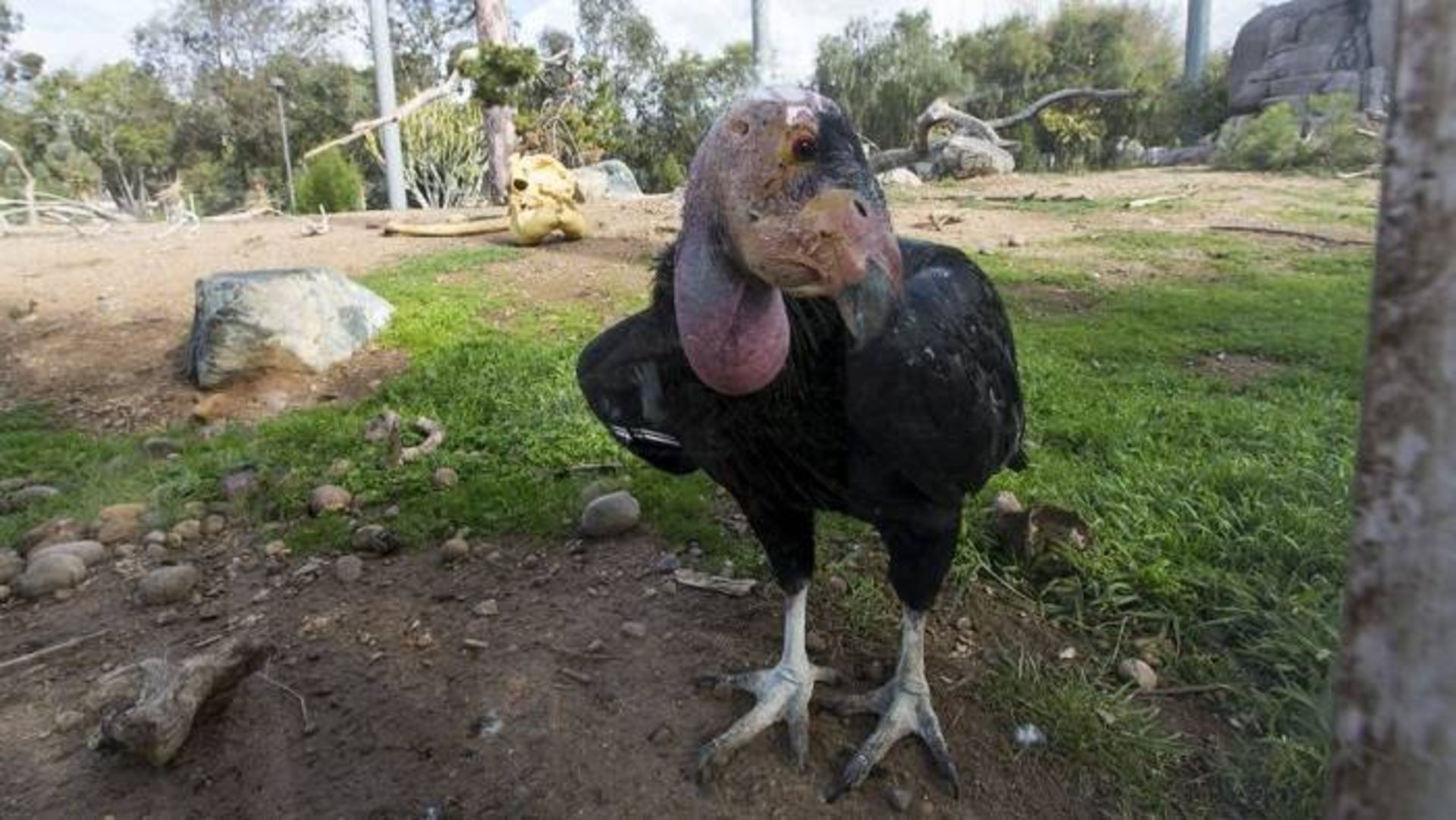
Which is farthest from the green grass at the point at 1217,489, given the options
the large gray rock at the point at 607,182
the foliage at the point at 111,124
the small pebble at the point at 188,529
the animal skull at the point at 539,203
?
the foliage at the point at 111,124

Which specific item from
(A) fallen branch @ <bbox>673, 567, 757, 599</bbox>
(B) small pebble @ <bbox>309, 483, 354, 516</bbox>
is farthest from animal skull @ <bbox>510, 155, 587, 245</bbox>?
(A) fallen branch @ <bbox>673, 567, 757, 599</bbox>

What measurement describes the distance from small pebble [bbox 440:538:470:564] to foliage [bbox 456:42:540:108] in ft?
38.0

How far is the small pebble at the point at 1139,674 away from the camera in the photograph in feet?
8.27

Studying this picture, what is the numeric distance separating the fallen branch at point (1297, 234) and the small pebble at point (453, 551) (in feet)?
30.1

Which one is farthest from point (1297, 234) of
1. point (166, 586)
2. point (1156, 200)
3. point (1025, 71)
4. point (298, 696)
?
point (1025, 71)

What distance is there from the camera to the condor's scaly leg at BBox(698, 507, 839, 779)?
2303 mm

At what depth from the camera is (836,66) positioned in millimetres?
29641

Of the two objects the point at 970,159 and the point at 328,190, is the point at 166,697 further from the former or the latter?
the point at 328,190

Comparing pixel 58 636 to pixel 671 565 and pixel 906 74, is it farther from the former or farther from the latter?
pixel 906 74

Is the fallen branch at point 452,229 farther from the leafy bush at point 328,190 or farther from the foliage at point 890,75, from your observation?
the foliage at point 890,75

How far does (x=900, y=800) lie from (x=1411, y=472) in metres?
1.63

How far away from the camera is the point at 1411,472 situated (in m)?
0.77

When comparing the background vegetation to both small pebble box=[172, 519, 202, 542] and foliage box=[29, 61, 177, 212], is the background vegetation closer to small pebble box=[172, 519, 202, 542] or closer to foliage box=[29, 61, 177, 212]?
foliage box=[29, 61, 177, 212]

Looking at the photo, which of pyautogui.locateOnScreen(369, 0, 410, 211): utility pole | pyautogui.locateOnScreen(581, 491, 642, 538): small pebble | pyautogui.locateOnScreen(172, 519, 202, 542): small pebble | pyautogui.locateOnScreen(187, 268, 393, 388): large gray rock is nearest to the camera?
pyautogui.locateOnScreen(581, 491, 642, 538): small pebble
